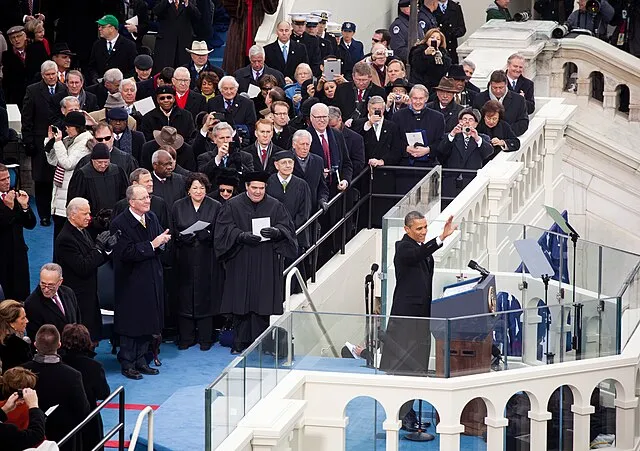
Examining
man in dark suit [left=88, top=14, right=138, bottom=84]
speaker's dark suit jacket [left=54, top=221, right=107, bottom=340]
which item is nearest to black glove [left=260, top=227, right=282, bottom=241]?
speaker's dark suit jacket [left=54, top=221, right=107, bottom=340]

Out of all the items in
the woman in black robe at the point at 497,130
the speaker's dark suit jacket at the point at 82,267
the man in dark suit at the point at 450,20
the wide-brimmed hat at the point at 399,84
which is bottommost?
the speaker's dark suit jacket at the point at 82,267

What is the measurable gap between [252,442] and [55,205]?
4356mm

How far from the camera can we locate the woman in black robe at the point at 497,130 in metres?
20.4

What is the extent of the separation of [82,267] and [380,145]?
14.9 ft

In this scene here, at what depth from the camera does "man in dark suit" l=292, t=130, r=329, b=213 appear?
18516mm

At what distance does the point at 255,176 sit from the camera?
17438 millimetres

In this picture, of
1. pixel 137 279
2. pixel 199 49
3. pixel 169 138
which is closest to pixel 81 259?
pixel 137 279

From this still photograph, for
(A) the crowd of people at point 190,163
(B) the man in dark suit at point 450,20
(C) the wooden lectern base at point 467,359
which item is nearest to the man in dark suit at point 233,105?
(A) the crowd of people at point 190,163

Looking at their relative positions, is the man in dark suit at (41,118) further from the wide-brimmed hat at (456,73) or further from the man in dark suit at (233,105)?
the wide-brimmed hat at (456,73)

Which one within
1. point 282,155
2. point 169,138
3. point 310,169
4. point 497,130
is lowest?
point 310,169

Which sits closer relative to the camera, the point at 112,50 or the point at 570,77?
the point at 112,50

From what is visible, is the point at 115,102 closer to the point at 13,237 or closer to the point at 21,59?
the point at 13,237

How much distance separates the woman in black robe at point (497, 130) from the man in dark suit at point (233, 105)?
239 cm

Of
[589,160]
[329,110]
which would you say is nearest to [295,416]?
[329,110]
